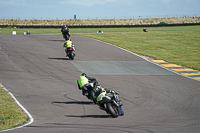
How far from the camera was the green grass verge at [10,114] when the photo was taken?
9.31 metres

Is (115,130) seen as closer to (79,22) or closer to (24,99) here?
(24,99)

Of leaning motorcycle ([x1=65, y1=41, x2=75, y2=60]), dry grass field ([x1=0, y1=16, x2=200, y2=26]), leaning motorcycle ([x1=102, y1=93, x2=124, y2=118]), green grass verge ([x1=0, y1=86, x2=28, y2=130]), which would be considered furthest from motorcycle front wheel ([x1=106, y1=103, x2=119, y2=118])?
dry grass field ([x1=0, y1=16, x2=200, y2=26])

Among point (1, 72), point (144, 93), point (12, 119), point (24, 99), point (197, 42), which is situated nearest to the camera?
point (12, 119)

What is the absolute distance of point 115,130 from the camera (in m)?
8.48

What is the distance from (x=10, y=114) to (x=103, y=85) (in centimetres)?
657

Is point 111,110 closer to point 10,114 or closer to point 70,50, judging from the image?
point 10,114

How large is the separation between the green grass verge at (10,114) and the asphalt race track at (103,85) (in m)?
0.41

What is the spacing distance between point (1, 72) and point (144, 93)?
9048 millimetres

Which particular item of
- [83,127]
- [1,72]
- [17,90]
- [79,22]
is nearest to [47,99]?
[17,90]

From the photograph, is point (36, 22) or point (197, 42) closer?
point (197, 42)

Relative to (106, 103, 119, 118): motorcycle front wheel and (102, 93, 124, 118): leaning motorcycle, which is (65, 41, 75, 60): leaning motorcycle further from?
(106, 103, 119, 118): motorcycle front wheel

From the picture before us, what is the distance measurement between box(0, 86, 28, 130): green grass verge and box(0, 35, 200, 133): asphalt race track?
41 cm

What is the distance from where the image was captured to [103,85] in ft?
52.2

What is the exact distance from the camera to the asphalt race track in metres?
9.17
